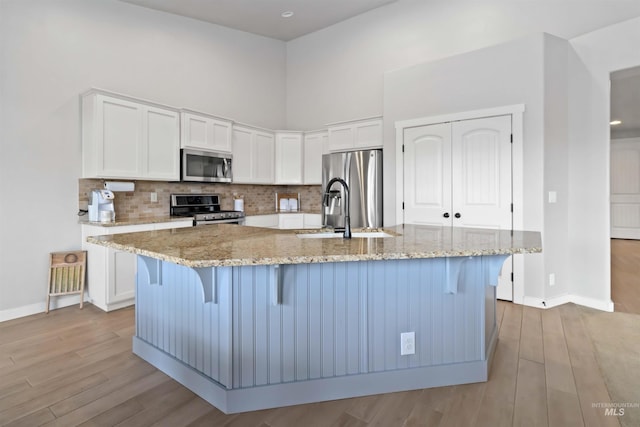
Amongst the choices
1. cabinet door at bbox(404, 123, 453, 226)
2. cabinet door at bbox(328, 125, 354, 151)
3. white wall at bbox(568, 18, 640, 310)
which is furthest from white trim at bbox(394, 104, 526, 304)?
cabinet door at bbox(328, 125, 354, 151)

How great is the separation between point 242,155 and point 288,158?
850 mm

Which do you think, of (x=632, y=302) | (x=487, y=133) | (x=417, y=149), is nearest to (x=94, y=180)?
(x=417, y=149)

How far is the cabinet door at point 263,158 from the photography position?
529cm

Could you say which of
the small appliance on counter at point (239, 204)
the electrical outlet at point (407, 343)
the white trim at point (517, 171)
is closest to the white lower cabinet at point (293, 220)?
the small appliance on counter at point (239, 204)

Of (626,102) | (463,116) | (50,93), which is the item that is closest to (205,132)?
(50,93)

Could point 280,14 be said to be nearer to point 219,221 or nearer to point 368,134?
point 368,134

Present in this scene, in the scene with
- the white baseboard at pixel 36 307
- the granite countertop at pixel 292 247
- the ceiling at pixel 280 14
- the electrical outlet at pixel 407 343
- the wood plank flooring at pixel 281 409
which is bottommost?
the wood plank flooring at pixel 281 409

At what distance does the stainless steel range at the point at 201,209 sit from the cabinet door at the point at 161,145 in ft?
1.63

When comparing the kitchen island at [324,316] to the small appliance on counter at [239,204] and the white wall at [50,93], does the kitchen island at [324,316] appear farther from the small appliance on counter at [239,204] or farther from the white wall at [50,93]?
the small appliance on counter at [239,204]

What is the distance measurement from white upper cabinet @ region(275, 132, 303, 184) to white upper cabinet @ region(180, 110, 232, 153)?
3.28 ft

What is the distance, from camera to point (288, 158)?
5637 millimetres

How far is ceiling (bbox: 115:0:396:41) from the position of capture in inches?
181

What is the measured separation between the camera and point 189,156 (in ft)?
14.1

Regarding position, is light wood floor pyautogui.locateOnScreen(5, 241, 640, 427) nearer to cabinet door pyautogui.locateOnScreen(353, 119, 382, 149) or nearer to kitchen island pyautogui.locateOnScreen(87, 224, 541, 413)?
kitchen island pyautogui.locateOnScreen(87, 224, 541, 413)
